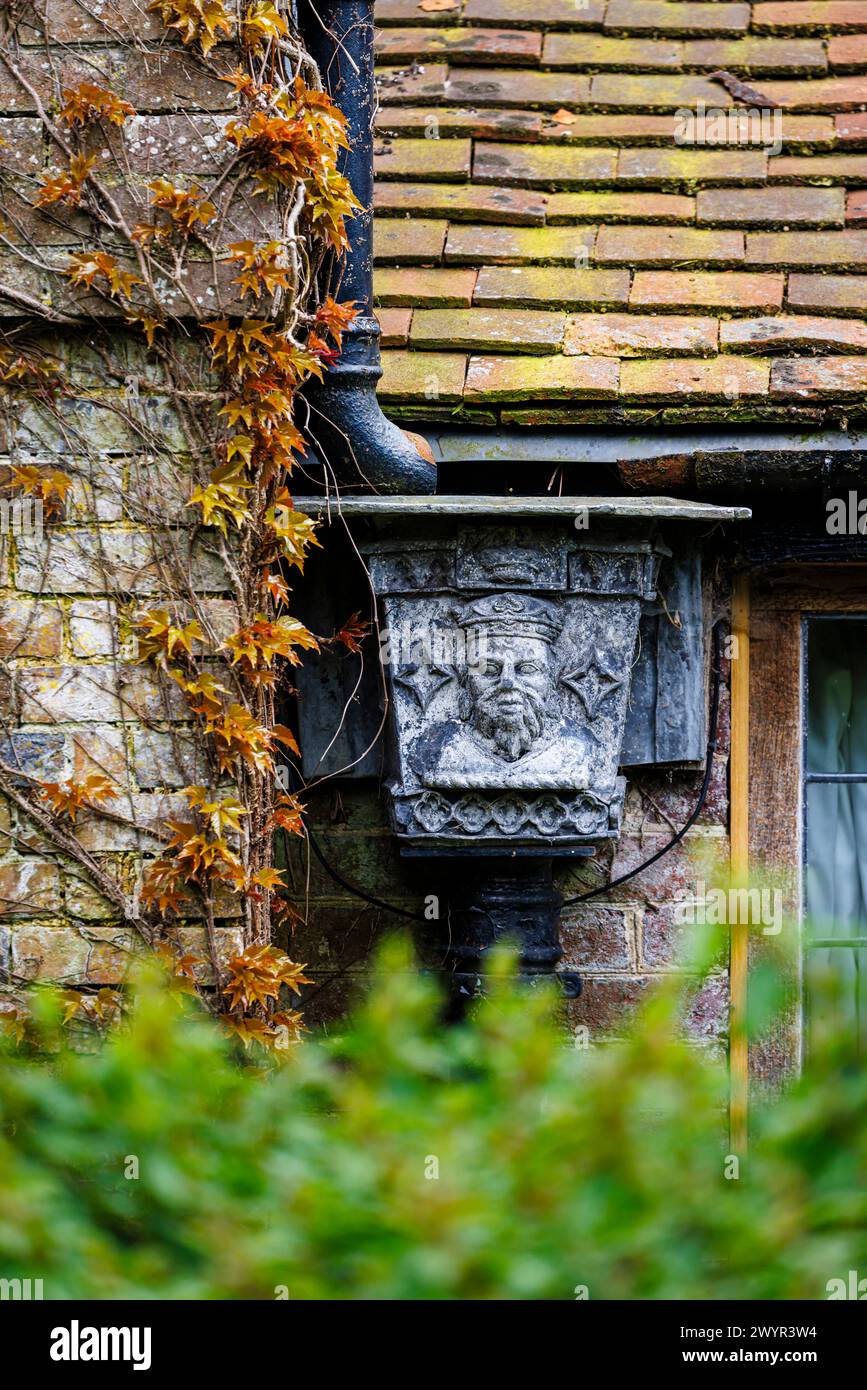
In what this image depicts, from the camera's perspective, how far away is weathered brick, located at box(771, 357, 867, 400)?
3389mm

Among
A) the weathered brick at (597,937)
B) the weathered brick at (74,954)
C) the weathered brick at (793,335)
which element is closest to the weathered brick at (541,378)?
the weathered brick at (793,335)

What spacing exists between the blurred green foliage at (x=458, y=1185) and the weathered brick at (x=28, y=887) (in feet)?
5.59

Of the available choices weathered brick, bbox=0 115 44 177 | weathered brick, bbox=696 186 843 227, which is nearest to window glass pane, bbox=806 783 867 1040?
weathered brick, bbox=696 186 843 227

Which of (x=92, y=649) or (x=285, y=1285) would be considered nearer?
(x=285, y=1285)

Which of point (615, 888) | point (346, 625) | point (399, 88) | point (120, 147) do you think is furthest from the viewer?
point (399, 88)

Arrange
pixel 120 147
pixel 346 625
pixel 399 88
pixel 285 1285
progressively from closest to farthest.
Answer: pixel 285 1285 → pixel 120 147 → pixel 346 625 → pixel 399 88

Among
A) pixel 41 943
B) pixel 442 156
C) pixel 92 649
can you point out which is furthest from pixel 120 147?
pixel 41 943

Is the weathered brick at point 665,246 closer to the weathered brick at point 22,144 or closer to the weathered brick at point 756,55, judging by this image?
the weathered brick at point 756,55

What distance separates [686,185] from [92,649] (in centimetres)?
206

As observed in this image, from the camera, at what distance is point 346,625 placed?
11.0 ft

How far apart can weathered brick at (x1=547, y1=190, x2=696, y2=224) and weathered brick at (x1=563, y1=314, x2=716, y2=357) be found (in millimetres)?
346

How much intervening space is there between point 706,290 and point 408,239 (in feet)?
2.53

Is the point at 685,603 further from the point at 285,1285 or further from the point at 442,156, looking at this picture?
the point at 285,1285

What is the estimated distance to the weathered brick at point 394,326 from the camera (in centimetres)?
360
